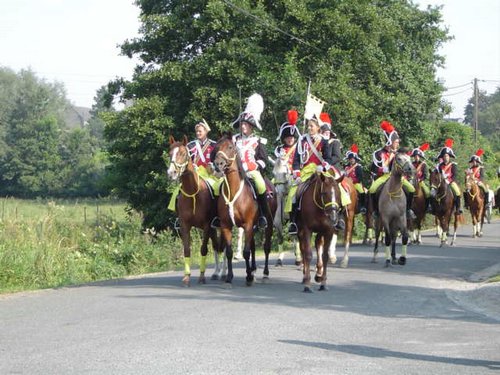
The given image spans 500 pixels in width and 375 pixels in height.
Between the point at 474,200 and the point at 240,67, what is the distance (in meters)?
9.83

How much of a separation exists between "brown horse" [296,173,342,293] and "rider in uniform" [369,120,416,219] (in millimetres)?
5097

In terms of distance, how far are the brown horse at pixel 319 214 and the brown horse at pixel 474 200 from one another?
17.1 metres

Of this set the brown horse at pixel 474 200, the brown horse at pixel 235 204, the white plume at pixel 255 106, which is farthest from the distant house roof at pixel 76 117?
the brown horse at pixel 235 204

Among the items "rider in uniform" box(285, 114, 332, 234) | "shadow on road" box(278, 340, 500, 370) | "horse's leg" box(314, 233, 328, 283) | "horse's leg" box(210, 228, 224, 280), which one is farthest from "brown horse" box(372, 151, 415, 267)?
"shadow on road" box(278, 340, 500, 370)

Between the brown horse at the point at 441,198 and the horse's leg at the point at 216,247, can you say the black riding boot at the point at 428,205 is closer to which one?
the brown horse at the point at 441,198

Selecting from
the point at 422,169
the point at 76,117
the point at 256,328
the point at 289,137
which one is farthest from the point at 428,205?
the point at 76,117

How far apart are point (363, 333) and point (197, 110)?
21.8 m

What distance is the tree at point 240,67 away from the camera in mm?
31547

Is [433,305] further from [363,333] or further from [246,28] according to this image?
[246,28]

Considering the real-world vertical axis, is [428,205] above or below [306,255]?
above

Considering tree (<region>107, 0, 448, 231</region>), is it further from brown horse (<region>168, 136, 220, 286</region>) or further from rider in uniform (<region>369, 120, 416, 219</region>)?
brown horse (<region>168, 136, 220, 286</region>)

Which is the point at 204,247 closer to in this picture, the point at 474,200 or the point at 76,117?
the point at 474,200

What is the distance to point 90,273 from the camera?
19734mm

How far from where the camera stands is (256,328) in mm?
10836
